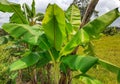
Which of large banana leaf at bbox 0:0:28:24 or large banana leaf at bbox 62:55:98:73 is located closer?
large banana leaf at bbox 62:55:98:73

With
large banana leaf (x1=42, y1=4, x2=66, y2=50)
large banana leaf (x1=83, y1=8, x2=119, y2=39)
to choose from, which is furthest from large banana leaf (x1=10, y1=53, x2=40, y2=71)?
large banana leaf (x1=83, y1=8, x2=119, y2=39)

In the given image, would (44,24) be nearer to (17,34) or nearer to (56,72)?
(17,34)

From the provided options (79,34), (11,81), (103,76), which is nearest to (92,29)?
(79,34)

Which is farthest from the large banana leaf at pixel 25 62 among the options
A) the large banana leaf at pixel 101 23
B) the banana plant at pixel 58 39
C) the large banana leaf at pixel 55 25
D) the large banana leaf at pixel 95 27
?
the large banana leaf at pixel 101 23

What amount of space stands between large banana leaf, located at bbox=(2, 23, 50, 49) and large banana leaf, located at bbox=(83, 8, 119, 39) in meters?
0.45

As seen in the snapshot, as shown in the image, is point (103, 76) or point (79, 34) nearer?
point (79, 34)

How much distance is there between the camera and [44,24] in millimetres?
3219

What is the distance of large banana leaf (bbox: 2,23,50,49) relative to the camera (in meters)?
3.23

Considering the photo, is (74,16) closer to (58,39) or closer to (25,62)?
(58,39)

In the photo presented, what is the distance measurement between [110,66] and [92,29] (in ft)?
1.22

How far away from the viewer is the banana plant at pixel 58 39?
121 inches

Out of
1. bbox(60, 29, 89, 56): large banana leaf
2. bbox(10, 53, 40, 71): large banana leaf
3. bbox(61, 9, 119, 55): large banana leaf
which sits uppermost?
bbox(61, 9, 119, 55): large banana leaf

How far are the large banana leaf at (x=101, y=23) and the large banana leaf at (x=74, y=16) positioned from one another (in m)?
0.62

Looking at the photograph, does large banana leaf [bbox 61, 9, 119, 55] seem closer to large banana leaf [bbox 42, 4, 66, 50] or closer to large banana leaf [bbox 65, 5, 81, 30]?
large banana leaf [bbox 42, 4, 66, 50]
